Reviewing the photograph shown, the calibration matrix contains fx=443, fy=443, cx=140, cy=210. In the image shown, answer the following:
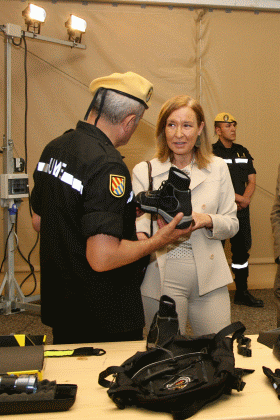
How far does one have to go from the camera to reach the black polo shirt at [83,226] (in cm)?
132

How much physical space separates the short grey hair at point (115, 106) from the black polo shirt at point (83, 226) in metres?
0.07

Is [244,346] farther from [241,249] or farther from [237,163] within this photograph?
[237,163]

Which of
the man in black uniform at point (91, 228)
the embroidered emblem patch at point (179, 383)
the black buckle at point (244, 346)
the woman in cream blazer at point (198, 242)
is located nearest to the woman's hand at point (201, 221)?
the woman in cream blazer at point (198, 242)

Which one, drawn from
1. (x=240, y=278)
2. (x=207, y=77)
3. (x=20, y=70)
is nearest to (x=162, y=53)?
(x=207, y=77)

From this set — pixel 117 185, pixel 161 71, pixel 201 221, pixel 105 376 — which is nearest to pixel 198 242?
pixel 201 221

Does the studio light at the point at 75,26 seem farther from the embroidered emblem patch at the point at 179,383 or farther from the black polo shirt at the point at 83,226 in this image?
the embroidered emblem patch at the point at 179,383

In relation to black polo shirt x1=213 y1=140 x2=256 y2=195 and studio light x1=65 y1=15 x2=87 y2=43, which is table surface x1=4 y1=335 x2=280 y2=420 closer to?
black polo shirt x1=213 y1=140 x2=256 y2=195

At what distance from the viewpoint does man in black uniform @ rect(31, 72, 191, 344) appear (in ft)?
4.33

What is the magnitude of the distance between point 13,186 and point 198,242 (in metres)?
2.54

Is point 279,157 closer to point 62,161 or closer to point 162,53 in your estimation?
point 162,53

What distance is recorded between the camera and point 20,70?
4.74 meters

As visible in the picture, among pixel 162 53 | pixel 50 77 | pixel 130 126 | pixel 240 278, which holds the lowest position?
pixel 240 278

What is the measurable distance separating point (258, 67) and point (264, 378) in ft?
15.0

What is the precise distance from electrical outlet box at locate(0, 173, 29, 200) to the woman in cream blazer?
2251 millimetres
